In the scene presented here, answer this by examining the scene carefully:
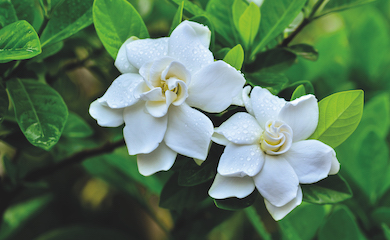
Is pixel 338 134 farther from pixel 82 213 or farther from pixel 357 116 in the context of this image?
pixel 82 213

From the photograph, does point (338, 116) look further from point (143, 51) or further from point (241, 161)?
point (143, 51)

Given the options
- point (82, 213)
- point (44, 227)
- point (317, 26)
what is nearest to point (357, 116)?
point (82, 213)

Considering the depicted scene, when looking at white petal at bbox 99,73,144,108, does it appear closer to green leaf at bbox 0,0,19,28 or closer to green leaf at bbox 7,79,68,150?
green leaf at bbox 7,79,68,150

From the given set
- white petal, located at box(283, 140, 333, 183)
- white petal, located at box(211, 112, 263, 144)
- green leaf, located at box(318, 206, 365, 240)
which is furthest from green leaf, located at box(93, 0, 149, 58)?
green leaf, located at box(318, 206, 365, 240)

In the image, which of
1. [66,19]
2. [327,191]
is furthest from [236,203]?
[66,19]

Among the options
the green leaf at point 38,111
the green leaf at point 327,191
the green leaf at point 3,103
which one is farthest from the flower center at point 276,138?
the green leaf at point 3,103

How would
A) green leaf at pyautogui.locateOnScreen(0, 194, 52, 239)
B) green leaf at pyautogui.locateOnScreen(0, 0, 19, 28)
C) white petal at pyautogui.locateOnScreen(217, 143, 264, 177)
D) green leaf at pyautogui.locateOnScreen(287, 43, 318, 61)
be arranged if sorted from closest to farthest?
white petal at pyautogui.locateOnScreen(217, 143, 264, 177)
green leaf at pyautogui.locateOnScreen(0, 0, 19, 28)
green leaf at pyautogui.locateOnScreen(287, 43, 318, 61)
green leaf at pyautogui.locateOnScreen(0, 194, 52, 239)
